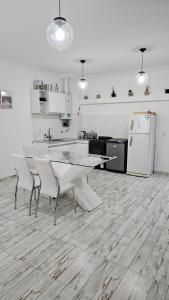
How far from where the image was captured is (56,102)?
17.9 ft

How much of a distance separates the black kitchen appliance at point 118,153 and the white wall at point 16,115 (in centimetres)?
203

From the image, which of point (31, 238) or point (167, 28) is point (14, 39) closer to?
point (167, 28)

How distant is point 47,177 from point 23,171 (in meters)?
0.47

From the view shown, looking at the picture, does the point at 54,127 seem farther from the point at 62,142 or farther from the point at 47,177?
the point at 47,177

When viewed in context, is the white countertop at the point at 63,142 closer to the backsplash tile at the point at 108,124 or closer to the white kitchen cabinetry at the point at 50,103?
the backsplash tile at the point at 108,124

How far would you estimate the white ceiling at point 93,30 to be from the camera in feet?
7.53

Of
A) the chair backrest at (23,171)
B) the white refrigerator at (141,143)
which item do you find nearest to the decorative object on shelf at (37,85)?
the white refrigerator at (141,143)

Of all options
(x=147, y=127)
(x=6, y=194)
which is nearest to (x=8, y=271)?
(x=6, y=194)

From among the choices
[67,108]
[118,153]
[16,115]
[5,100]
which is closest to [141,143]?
[118,153]

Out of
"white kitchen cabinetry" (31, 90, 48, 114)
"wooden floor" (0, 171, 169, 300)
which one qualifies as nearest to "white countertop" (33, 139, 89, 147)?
"white kitchen cabinetry" (31, 90, 48, 114)

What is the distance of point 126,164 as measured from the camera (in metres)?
5.09

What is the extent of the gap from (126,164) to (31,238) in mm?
3367

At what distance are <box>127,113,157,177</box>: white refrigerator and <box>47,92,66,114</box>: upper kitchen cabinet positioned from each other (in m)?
2.07

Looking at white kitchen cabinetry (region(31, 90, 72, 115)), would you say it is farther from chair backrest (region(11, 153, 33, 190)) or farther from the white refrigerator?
chair backrest (region(11, 153, 33, 190))
